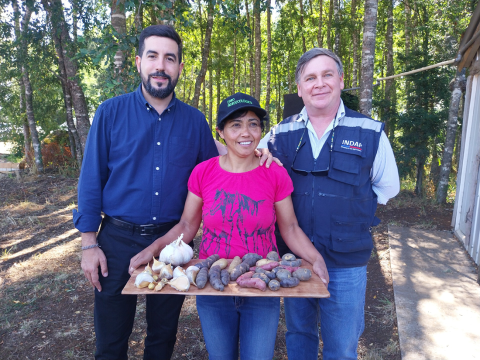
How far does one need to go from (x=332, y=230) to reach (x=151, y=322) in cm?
148

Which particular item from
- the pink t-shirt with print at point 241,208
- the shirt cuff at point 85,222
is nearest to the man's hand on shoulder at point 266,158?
the pink t-shirt with print at point 241,208

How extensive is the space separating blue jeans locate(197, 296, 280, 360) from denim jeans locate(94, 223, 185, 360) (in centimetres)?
58

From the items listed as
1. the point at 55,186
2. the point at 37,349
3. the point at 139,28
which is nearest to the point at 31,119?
the point at 55,186

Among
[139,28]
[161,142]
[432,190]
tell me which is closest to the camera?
[161,142]

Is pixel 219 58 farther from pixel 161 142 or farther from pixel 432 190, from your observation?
pixel 161 142

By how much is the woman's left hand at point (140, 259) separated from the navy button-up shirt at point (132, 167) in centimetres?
30

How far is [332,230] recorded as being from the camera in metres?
2.19

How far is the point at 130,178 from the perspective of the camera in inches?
93.9

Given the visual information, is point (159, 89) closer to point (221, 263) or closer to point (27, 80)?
point (221, 263)

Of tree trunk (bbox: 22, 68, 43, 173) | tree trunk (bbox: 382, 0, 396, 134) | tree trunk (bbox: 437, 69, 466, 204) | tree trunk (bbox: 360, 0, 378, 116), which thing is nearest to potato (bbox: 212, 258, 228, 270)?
tree trunk (bbox: 360, 0, 378, 116)

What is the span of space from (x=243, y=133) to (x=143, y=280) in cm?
98

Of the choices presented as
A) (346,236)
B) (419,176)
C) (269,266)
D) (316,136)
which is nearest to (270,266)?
(269,266)

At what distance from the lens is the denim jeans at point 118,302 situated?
7.89 ft

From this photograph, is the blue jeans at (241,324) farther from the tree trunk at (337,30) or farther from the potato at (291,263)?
the tree trunk at (337,30)
